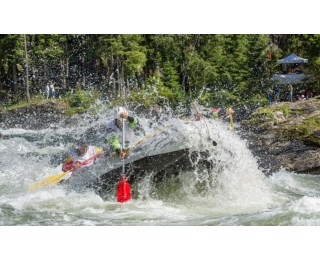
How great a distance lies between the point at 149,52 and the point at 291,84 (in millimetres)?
1520

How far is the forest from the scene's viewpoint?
573 cm

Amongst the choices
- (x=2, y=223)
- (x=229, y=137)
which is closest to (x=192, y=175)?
(x=229, y=137)

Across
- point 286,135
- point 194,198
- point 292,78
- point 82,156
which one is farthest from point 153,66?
point 286,135

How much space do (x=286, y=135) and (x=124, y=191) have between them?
316cm

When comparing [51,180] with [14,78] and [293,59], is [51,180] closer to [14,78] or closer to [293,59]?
[14,78]

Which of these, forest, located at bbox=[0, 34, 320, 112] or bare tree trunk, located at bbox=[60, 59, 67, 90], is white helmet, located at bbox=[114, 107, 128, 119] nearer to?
forest, located at bbox=[0, 34, 320, 112]

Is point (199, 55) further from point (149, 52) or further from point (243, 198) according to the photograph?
point (243, 198)

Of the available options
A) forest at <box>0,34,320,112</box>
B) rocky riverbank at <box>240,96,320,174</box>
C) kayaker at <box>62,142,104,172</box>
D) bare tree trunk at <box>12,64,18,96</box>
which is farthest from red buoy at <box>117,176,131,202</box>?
rocky riverbank at <box>240,96,320,174</box>

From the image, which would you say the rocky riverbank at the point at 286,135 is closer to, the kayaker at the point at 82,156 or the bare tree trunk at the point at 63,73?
the kayaker at the point at 82,156

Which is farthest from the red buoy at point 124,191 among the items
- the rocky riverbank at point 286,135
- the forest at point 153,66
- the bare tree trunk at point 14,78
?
the rocky riverbank at point 286,135

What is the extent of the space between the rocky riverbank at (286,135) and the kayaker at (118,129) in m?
1.98

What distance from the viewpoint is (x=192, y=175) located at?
17.6 ft

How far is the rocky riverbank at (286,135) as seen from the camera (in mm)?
6789
